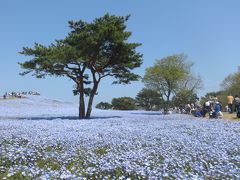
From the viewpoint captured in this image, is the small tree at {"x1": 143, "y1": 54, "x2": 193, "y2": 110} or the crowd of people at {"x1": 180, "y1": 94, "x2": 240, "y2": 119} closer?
the crowd of people at {"x1": 180, "y1": 94, "x2": 240, "y2": 119}

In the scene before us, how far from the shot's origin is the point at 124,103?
202 feet

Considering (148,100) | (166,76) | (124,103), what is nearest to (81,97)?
(166,76)

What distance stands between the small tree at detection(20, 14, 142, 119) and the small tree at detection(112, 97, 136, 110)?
104 feet

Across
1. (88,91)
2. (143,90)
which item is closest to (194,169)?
(88,91)

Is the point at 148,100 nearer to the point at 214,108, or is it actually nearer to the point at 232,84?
the point at 232,84

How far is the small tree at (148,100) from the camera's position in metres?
55.6

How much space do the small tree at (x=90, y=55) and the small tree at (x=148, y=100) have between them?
26.4 metres

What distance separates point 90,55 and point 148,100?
32814 millimetres

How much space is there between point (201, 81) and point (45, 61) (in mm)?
34653

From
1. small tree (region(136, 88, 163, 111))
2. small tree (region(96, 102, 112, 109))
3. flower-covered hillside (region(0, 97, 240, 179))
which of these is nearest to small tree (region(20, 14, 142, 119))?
flower-covered hillside (region(0, 97, 240, 179))

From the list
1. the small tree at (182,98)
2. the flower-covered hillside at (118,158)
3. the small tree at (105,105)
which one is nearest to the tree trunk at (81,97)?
the flower-covered hillside at (118,158)

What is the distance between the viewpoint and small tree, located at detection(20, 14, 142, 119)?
2620 centimetres

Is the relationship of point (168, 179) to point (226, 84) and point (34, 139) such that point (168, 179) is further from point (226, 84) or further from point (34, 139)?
point (226, 84)

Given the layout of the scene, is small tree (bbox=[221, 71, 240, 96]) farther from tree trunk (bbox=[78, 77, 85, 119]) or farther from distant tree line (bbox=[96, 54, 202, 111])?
tree trunk (bbox=[78, 77, 85, 119])
